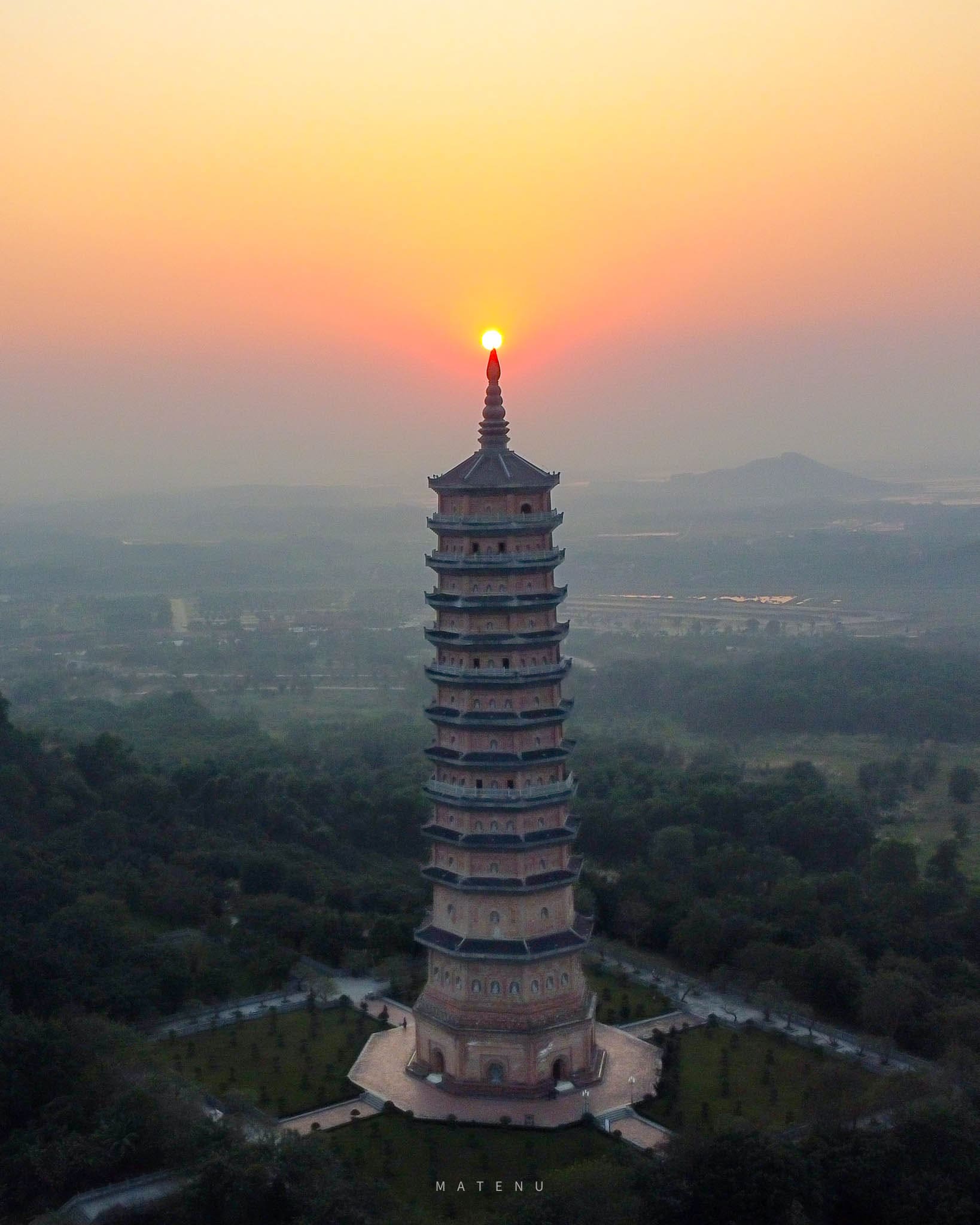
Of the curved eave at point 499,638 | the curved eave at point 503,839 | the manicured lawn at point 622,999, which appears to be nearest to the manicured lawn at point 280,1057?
Answer: the manicured lawn at point 622,999

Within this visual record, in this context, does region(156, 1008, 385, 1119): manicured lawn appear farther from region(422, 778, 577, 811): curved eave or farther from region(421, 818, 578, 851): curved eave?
region(422, 778, 577, 811): curved eave

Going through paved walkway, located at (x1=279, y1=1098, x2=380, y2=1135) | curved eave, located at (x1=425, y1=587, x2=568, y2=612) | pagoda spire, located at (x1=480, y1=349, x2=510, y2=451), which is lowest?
paved walkway, located at (x1=279, y1=1098, x2=380, y2=1135)

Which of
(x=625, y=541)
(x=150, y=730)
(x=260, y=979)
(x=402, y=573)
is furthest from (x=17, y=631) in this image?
(x=260, y=979)

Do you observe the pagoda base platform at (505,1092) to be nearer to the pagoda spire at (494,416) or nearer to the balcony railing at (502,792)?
the balcony railing at (502,792)

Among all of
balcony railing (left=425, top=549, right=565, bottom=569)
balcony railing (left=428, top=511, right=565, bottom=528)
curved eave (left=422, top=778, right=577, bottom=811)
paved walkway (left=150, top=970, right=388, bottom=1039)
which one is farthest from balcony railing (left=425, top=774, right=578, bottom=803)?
paved walkway (left=150, top=970, right=388, bottom=1039)

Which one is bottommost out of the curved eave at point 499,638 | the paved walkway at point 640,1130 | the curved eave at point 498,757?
the paved walkway at point 640,1130

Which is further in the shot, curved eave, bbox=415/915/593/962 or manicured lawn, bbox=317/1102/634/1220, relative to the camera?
curved eave, bbox=415/915/593/962
